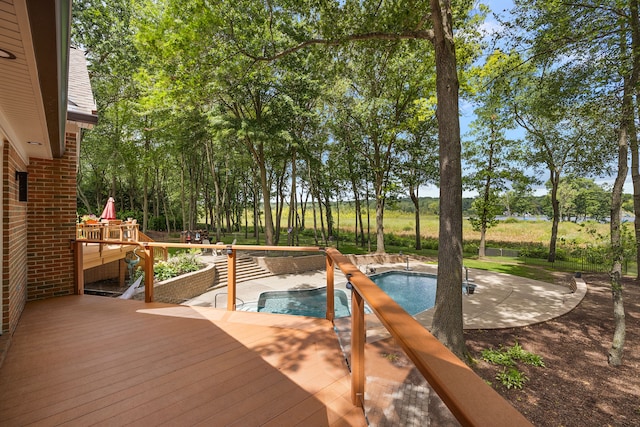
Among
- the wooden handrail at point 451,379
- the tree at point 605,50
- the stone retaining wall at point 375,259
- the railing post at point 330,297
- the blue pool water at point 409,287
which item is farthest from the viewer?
the stone retaining wall at point 375,259

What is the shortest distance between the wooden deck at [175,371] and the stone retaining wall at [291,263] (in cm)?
1059

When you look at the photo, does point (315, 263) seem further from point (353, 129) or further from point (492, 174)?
point (492, 174)

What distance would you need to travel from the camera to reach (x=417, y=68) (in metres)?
12.7

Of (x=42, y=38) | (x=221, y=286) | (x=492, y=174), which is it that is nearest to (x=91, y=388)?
(x=42, y=38)

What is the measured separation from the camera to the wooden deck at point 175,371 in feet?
6.64

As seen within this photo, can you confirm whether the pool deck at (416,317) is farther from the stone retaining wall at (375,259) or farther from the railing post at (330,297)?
the stone retaining wall at (375,259)

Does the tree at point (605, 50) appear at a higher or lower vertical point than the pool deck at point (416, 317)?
higher

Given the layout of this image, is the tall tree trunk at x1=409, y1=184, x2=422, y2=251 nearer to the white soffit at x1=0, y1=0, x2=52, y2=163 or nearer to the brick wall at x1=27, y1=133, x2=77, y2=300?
the brick wall at x1=27, y1=133, x2=77, y2=300

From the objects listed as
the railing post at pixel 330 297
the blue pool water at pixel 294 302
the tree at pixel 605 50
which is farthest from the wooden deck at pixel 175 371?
the tree at pixel 605 50

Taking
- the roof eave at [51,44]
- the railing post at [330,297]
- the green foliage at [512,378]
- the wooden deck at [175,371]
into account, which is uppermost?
the roof eave at [51,44]

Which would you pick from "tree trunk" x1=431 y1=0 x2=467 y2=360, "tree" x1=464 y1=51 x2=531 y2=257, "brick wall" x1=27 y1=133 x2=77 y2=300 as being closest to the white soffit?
"brick wall" x1=27 y1=133 x2=77 y2=300

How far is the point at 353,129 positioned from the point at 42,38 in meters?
17.5

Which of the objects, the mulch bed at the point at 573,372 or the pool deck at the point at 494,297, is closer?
the mulch bed at the point at 573,372

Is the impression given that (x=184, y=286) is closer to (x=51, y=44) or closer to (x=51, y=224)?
(x=51, y=224)
